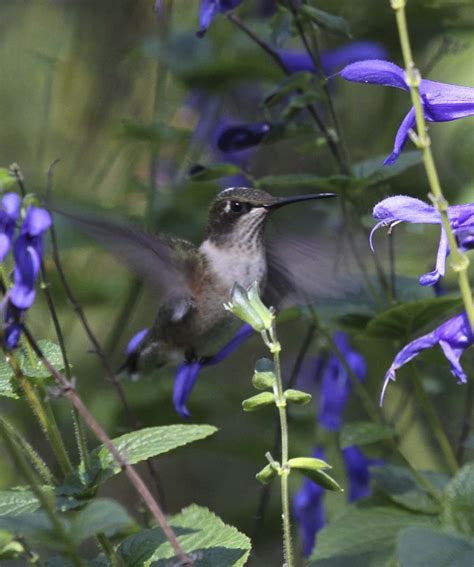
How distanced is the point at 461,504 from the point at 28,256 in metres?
0.76

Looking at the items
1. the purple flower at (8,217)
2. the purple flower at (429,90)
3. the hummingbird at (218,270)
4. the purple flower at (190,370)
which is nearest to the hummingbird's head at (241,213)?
the hummingbird at (218,270)

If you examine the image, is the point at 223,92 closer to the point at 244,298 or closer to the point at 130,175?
the point at 130,175

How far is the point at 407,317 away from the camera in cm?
199

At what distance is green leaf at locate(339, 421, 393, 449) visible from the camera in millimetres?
1971

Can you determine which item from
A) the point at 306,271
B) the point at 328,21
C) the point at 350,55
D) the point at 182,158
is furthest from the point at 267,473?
the point at 182,158

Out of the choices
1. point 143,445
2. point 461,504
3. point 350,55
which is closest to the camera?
point 143,445

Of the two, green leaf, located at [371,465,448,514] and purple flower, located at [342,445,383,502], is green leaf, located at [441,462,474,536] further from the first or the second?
purple flower, located at [342,445,383,502]

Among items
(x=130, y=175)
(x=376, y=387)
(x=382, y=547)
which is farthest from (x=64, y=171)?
(x=382, y=547)

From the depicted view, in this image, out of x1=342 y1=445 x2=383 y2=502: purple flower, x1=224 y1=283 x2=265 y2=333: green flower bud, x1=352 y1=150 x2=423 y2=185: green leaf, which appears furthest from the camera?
x1=342 y1=445 x2=383 y2=502: purple flower

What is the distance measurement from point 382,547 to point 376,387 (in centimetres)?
111

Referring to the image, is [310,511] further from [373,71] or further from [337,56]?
[373,71]

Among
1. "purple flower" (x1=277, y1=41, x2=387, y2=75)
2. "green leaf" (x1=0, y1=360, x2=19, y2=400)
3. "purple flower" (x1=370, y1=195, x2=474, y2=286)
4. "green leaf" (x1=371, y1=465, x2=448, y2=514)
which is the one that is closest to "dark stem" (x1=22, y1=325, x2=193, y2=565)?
"green leaf" (x1=0, y1=360, x2=19, y2=400)

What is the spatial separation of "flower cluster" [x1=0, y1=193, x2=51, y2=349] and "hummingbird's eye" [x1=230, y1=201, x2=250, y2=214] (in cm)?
65

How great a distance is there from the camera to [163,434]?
1.49 meters
